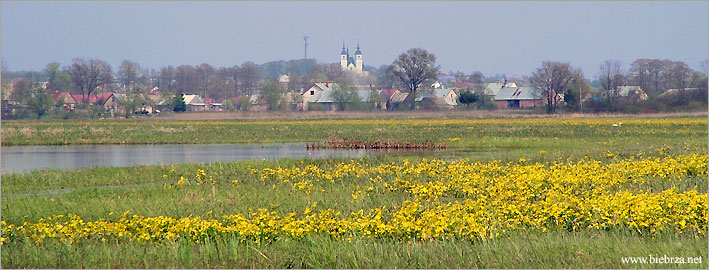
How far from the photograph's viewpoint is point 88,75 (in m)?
125

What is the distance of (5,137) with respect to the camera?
169 ft

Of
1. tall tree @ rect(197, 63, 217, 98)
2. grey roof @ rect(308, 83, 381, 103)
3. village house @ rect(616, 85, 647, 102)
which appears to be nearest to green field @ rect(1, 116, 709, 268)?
village house @ rect(616, 85, 647, 102)

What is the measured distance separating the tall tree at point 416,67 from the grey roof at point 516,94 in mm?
13620

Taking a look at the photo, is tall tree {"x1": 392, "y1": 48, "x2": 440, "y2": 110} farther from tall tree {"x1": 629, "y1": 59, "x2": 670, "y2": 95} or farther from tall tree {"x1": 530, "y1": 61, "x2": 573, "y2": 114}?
tall tree {"x1": 629, "y1": 59, "x2": 670, "y2": 95}

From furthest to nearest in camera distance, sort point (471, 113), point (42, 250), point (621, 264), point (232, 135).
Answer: point (471, 113) → point (232, 135) → point (42, 250) → point (621, 264)

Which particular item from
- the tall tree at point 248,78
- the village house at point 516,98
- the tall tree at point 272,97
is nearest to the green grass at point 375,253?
the tall tree at point 272,97

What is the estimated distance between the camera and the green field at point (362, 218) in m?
12.5

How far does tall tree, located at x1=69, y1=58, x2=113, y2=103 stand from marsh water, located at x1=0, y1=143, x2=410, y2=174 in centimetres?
7991

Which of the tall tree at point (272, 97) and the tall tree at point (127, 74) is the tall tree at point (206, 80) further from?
the tall tree at point (272, 97)

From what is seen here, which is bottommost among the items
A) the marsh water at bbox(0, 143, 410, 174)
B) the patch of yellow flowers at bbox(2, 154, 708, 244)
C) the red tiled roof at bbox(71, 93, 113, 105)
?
the marsh water at bbox(0, 143, 410, 174)

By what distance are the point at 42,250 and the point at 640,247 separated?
9559 millimetres

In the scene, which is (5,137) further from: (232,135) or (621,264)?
(621,264)

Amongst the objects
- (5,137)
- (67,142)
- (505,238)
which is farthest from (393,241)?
(5,137)

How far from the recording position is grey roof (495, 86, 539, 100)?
128m
